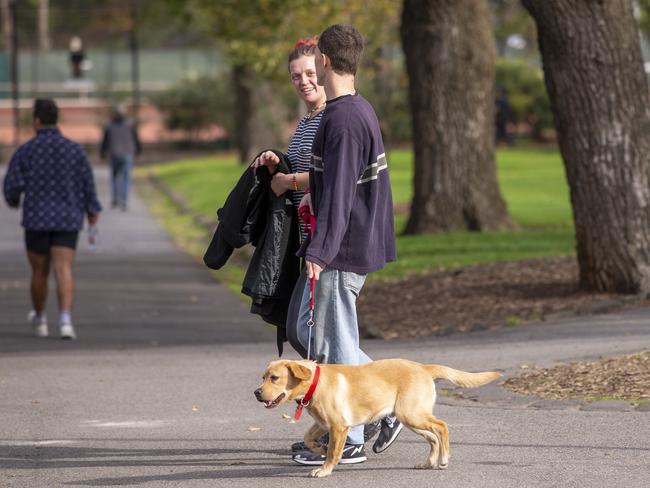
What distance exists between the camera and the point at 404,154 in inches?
1668

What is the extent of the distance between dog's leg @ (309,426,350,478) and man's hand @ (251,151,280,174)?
1298 millimetres

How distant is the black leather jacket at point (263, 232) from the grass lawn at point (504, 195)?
9.11 m

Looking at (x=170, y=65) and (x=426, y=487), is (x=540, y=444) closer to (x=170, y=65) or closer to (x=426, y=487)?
(x=426, y=487)

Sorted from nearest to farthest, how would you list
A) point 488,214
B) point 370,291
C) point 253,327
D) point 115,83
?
point 253,327, point 370,291, point 488,214, point 115,83

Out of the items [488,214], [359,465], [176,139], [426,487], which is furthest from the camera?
[176,139]

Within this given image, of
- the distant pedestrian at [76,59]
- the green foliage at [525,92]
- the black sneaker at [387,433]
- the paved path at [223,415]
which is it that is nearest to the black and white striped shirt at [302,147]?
the black sneaker at [387,433]

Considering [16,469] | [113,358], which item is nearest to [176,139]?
[113,358]

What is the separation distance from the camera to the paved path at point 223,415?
658cm

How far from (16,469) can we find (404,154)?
35.9 metres

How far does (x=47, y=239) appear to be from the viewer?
11844 mm

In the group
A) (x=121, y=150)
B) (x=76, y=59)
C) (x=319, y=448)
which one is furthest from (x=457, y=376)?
(x=76, y=59)

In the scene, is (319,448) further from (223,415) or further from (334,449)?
(223,415)

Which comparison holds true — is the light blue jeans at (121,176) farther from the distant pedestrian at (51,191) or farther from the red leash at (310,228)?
the red leash at (310,228)

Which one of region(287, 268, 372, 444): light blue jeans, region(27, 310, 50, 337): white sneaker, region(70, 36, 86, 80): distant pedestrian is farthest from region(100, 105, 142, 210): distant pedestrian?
region(70, 36, 86, 80): distant pedestrian
